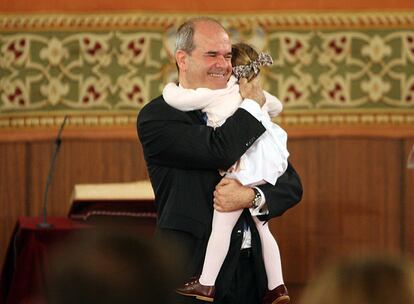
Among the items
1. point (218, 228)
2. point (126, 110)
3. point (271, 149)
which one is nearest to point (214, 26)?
point (271, 149)

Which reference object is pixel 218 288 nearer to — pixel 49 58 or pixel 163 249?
pixel 163 249

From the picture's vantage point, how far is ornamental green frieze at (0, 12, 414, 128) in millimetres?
5766

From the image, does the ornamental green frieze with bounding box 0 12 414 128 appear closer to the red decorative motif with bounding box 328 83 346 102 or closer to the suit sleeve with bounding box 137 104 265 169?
the red decorative motif with bounding box 328 83 346 102

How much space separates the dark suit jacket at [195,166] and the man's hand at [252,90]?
0.38ft

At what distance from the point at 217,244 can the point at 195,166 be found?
0.25 metres

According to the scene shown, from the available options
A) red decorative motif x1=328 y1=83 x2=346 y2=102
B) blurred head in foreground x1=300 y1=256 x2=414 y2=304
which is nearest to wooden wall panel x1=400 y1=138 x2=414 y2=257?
red decorative motif x1=328 y1=83 x2=346 y2=102

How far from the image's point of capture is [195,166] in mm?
3260

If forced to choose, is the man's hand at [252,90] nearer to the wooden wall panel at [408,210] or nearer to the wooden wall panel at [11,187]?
the wooden wall panel at [408,210]

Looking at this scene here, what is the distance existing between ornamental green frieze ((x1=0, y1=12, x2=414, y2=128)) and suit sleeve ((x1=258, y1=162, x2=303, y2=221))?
2359mm

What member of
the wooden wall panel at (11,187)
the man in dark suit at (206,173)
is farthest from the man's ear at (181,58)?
the wooden wall panel at (11,187)

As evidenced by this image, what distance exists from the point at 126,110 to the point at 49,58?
502 millimetres

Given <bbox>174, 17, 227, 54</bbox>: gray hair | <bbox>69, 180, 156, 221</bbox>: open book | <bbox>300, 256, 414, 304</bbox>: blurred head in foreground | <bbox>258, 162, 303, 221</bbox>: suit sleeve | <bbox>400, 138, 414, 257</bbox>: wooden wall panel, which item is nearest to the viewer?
<bbox>300, 256, 414, 304</bbox>: blurred head in foreground

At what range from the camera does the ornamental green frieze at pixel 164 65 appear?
5.77 meters

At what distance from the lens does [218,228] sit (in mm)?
3250
